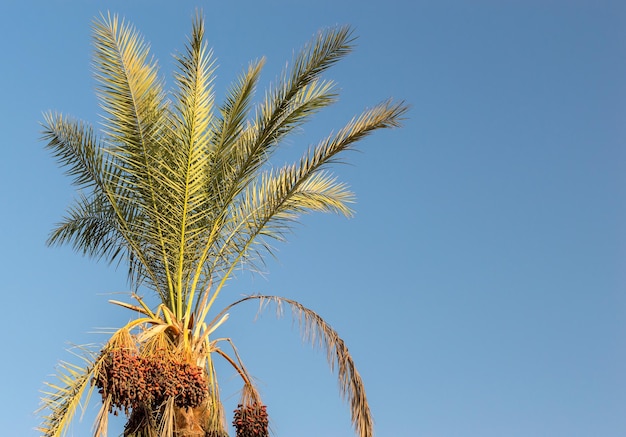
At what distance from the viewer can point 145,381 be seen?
11.1 meters

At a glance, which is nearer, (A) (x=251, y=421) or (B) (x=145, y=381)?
(B) (x=145, y=381)

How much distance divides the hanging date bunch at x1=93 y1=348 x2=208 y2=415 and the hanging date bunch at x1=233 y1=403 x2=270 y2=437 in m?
0.94

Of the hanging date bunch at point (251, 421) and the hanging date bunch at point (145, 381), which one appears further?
the hanging date bunch at point (251, 421)

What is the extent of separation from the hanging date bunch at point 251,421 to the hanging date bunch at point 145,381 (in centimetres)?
94

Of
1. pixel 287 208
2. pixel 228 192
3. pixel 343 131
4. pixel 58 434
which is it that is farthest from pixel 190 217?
pixel 58 434

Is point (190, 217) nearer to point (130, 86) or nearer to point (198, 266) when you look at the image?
point (198, 266)

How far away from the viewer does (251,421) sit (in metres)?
12.3

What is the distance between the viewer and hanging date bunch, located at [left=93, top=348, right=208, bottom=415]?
1095 centimetres

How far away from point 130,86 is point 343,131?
2971 millimetres

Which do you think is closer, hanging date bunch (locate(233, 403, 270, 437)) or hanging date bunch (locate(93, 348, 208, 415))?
hanging date bunch (locate(93, 348, 208, 415))

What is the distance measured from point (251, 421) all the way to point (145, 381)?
72.0 inches

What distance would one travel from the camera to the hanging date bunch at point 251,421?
40.3 feet

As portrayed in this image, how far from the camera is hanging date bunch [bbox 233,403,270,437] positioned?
12.3m

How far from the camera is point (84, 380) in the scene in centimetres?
1127
